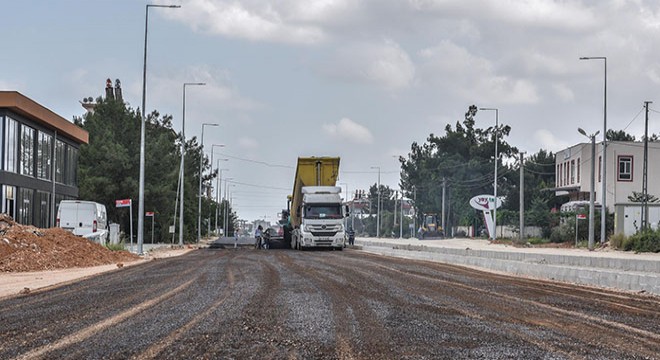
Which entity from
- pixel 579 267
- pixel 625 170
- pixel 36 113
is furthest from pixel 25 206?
pixel 625 170

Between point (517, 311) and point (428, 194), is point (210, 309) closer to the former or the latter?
point (517, 311)

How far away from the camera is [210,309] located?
14516mm

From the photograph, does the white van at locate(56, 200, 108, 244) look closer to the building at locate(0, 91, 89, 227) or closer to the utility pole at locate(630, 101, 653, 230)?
the building at locate(0, 91, 89, 227)

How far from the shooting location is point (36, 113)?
163 feet

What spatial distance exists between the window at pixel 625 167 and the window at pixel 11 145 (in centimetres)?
5348

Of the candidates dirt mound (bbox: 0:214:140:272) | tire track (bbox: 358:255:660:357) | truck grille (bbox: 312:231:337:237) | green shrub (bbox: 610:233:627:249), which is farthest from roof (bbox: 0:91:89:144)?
tire track (bbox: 358:255:660:357)

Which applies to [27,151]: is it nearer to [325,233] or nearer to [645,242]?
[325,233]

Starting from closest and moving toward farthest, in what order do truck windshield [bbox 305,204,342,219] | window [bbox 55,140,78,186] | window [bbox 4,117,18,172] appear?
window [bbox 4,117,18,172], truck windshield [bbox 305,204,342,219], window [bbox 55,140,78,186]

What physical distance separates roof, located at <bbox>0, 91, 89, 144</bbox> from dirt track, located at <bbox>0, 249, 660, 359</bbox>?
2689 cm

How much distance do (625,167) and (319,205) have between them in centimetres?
4081

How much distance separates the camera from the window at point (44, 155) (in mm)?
52594

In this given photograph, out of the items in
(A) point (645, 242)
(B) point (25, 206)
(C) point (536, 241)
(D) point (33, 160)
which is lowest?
(C) point (536, 241)

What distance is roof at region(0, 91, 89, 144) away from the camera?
1781 inches

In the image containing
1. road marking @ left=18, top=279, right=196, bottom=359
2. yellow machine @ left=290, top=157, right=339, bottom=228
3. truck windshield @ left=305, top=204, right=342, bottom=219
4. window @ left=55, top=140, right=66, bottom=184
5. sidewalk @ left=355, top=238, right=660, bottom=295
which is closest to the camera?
road marking @ left=18, top=279, right=196, bottom=359
